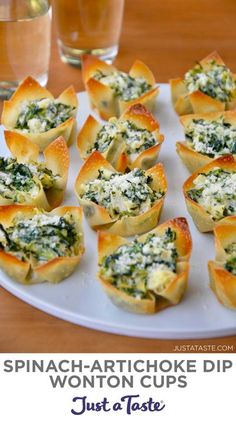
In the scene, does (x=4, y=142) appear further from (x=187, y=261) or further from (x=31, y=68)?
(x=187, y=261)

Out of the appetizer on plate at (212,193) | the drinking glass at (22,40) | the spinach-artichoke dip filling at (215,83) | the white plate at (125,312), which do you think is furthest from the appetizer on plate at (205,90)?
the white plate at (125,312)

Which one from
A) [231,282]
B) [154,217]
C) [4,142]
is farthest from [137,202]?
[4,142]

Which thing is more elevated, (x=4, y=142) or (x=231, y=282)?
(x=231, y=282)

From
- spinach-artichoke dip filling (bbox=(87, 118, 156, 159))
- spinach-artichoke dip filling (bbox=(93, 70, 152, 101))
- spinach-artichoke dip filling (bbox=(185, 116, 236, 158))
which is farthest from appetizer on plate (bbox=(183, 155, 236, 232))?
spinach-artichoke dip filling (bbox=(93, 70, 152, 101))

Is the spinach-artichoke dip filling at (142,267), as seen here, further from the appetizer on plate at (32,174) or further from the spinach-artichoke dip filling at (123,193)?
the appetizer on plate at (32,174)

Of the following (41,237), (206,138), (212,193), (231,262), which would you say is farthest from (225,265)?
(206,138)

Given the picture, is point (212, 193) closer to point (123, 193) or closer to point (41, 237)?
point (123, 193)
